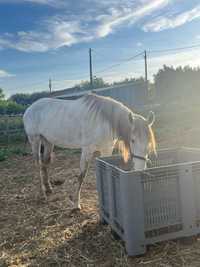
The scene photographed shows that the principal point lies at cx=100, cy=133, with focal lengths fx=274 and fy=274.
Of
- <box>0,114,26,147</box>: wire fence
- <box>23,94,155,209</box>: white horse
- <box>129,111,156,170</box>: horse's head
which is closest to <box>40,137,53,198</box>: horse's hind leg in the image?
<box>23,94,155,209</box>: white horse

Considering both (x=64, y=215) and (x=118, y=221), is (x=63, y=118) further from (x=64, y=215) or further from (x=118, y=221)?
(x=118, y=221)

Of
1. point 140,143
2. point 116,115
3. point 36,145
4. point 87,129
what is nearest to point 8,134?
point 36,145

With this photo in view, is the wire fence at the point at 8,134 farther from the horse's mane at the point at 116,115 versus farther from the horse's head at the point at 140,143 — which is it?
the horse's head at the point at 140,143

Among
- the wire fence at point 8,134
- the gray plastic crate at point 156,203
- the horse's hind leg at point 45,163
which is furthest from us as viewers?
the wire fence at point 8,134

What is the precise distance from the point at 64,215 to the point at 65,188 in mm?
1222

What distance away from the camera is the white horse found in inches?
116

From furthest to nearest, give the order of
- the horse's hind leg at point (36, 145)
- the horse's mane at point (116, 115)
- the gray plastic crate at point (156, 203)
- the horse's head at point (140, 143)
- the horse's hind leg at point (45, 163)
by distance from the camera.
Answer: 1. the horse's hind leg at point (36, 145)
2. the horse's hind leg at point (45, 163)
3. the horse's mane at point (116, 115)
4. the horse's head at point (140, 143)
5. the gray plastic crate at point (156, 203)

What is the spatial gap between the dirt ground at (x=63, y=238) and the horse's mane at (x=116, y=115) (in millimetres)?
951

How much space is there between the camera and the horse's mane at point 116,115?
3.09 m

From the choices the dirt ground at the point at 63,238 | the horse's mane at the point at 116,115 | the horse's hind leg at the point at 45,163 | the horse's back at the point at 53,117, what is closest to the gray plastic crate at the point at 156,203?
the dirt ground at the point at 63,238

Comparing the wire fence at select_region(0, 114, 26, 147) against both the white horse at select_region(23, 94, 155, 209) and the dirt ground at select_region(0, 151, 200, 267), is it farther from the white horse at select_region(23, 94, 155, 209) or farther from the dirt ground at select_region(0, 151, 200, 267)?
the dirt ground at select_region(0, 151, 200, 267)

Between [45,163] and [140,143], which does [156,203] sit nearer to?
[140,143]

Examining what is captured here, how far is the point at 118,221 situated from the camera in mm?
2584

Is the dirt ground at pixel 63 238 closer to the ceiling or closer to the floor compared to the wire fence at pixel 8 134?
closer to the floor
